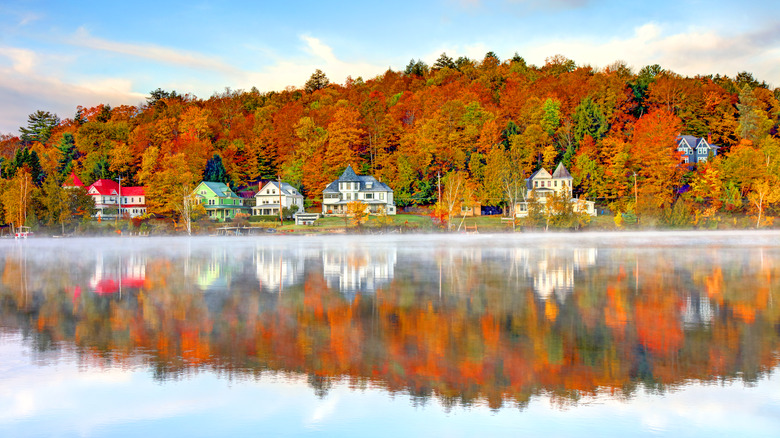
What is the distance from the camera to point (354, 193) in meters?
95.7

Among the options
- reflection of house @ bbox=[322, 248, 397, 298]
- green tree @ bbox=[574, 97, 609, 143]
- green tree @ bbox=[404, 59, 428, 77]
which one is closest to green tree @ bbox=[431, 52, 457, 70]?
green tree @ bbox=[404, 59, 428, 77]

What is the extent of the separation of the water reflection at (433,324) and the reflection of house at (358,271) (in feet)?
0.61

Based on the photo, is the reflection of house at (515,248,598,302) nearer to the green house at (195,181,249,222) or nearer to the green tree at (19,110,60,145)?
the green house at (195,181,249,222)

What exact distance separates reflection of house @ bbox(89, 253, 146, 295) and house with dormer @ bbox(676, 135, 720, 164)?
92610 mm

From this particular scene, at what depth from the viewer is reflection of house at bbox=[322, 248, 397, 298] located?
75.5 ft

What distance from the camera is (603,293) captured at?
20.7 m

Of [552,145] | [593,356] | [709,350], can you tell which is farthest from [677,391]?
[552,145]

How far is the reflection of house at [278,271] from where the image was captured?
24.0 m

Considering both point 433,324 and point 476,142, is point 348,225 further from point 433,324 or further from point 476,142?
point 433,324

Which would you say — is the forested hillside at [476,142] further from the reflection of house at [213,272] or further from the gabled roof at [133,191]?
the reflection of house at [213,272]

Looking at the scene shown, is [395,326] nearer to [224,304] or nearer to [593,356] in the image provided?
[593,356]

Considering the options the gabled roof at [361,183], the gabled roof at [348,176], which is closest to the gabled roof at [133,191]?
the gabled roof at [361,183]

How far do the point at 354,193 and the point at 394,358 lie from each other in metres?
84.3

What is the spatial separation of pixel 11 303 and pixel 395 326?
44.9ft
